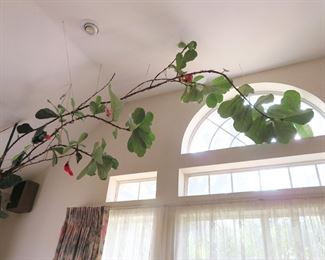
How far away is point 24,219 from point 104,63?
204 centimetres

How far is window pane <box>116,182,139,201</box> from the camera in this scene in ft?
8.62

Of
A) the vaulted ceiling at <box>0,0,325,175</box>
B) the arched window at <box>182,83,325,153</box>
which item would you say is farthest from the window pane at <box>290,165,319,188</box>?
the vaulted ceiling at <box>0,0,325,175</box>

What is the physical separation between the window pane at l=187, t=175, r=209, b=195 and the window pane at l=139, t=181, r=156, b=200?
0.36 metres

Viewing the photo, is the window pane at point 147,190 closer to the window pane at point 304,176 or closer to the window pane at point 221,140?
the window pane at point 221,140

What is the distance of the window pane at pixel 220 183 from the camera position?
88.4 inches

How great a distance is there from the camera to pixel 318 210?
177 cm

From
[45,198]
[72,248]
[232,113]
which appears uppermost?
[45,198]

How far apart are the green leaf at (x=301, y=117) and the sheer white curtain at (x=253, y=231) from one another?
1.54 m

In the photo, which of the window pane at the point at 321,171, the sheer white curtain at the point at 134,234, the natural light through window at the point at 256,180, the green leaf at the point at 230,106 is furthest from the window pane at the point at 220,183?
the green leaf at the point at 230,106

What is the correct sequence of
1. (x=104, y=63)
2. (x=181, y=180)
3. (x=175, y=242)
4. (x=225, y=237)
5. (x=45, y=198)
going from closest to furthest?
(x=225, y=237)
(x=175, y=242)
(x=181, y=180)
(x=104, y=63)
(x=45, y=198)

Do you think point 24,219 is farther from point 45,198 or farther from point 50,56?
point 50,56

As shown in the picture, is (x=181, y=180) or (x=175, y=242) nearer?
(x=175, y=242)

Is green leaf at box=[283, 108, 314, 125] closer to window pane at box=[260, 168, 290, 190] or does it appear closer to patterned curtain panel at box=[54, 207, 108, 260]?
window pane at box=[260, 168, 290, 190]

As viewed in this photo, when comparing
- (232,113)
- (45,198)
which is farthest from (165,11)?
(45,198)
